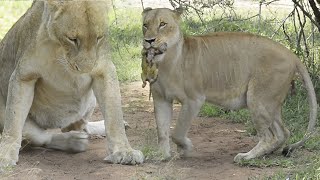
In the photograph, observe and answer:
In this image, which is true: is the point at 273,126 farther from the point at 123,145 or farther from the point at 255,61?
the point at 123,145

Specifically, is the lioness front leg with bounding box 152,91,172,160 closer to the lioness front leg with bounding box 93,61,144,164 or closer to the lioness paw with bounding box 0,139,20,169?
the lioness front leg with bounding box 93,61,144,164

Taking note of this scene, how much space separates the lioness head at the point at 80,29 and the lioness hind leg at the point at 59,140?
1061 millimetres

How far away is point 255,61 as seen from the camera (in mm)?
6281

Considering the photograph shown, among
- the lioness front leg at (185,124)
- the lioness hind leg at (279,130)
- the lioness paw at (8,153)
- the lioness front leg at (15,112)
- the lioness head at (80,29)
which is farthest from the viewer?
the lioness hind leg at (279,130)

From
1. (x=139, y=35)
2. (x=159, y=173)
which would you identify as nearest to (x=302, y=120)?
(x=159, y=173)

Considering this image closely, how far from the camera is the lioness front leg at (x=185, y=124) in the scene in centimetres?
612

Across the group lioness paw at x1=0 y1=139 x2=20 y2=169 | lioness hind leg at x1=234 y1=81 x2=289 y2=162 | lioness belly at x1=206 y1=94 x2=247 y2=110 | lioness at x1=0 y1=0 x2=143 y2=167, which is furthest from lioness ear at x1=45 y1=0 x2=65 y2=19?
lioness hind leg at x1=234 y1=81 x2=289 y2=162

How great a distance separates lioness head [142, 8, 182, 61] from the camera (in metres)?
6.00

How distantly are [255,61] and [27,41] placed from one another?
1.82m

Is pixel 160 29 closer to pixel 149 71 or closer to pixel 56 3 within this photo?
pixel 149 71

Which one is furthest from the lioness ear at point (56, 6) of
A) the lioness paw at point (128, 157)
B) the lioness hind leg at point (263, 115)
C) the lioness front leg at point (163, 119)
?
the lioness hind leg at point (263, 115)

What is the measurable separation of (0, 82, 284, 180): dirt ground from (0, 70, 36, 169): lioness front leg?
150mm

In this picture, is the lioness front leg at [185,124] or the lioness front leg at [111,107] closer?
the lioness front leg at [111,107]

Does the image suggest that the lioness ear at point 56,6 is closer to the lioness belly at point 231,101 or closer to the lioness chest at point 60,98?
the lioness chest at point 60,98
